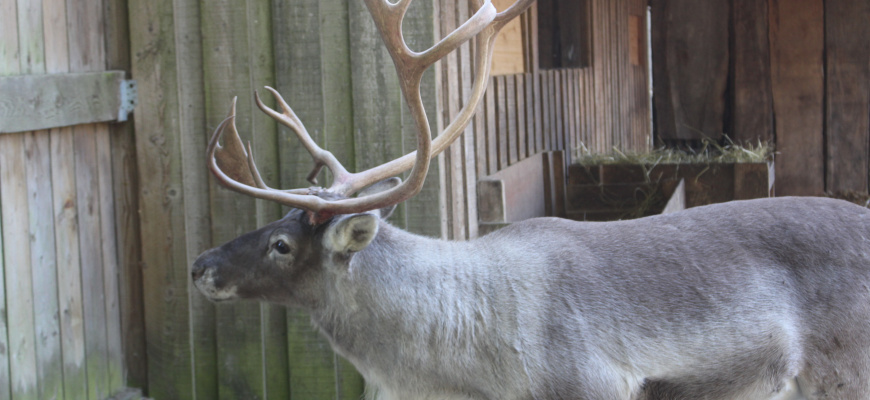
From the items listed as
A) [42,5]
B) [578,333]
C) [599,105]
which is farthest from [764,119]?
[42,5]

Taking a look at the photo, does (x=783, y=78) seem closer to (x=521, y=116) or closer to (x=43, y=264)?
(x=521, y=116)

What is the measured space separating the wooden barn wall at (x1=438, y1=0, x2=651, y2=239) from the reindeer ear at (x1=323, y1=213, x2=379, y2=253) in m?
1.15

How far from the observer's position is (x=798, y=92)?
880 centimetres

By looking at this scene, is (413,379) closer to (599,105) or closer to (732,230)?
(732,230)

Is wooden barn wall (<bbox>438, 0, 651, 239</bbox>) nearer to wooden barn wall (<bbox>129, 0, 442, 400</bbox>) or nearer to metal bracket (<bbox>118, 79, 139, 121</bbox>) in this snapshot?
wooden barn wall (<bbox>129, 0, 442, 400</bbox>)

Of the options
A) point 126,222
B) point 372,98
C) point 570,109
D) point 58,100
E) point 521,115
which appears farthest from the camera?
point 570,109

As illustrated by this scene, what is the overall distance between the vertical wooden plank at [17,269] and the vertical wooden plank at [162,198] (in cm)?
78

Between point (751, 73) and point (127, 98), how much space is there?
609 cm

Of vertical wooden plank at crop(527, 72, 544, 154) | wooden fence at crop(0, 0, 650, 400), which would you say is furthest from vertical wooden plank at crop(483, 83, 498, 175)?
A: vertical wooden plank at crop(527, 72, 544, 154)

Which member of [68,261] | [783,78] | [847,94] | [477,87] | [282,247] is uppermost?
[783,78]

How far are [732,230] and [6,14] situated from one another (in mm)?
3247

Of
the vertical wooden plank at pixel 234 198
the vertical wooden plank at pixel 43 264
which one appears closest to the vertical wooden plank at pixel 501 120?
the vertical wooden plank at pixel 234 198

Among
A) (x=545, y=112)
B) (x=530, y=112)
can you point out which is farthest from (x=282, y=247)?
(x=545, y=112)

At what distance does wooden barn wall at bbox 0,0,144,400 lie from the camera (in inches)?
165
